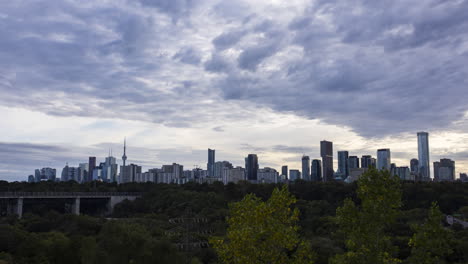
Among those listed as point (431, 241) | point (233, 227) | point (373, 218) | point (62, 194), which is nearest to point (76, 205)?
point (62, 194)

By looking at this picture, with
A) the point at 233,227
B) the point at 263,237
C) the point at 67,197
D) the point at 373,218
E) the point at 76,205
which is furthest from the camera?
the point at 76,205

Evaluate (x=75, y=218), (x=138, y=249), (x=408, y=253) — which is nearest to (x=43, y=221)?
(x=75, y=218)

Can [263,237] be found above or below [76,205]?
above

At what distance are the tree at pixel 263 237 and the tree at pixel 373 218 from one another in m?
2.48

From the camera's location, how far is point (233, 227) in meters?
22.8

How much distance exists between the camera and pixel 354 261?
62.0 ft

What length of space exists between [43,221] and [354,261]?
251 ft

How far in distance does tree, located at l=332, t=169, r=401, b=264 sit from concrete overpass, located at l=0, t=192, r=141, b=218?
114422mm

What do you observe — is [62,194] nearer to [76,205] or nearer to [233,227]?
[76,205]

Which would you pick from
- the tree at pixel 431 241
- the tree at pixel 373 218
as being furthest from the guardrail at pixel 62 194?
the tree at pixel 431 241

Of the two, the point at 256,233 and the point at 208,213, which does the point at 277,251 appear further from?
the point at 208,213

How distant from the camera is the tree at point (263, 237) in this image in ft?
67.2

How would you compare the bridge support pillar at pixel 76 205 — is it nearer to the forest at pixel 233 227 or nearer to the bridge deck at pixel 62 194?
the bridge deck at pixel 62 194

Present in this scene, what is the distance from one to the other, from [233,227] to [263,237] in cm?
214
